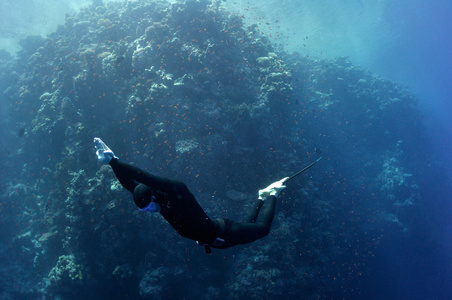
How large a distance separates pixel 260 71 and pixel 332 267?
1261 centimetres

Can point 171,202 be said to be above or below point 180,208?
above

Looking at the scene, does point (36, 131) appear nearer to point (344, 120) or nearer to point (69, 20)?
point (69, 20)

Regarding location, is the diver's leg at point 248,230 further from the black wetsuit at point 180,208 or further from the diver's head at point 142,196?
the diver's head at point 142,196

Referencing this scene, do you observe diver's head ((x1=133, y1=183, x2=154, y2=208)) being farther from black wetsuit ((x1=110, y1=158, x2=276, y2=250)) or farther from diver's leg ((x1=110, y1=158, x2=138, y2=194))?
diver's leg ((x1=110, y1=158, x2=138, y2=194))

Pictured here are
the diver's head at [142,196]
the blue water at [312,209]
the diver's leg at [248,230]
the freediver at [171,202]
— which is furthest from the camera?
the blue water at [312,209]

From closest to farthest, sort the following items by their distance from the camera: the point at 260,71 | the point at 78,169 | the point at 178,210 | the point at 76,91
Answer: the point at 178,210 → the point at 78,169 → the point at 76,91 → the point at 260,71

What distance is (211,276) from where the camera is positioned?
8750mm

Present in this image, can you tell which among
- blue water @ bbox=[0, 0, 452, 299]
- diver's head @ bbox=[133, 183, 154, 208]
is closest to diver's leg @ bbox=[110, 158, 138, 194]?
diver's head @ bbox=[133, 183, 154, 208]

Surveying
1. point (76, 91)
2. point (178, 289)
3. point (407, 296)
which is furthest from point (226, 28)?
point (407, 296)

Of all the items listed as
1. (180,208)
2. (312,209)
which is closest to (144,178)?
(180,208)

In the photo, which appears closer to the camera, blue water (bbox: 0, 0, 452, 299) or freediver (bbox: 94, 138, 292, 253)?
freediver (bbox: 94, 138, 292, 253)

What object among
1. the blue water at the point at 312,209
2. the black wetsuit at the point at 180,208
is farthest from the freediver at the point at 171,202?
the blue water at the point at 312,209

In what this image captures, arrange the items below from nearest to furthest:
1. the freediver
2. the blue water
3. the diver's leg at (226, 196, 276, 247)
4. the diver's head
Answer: the diver's head
the freediver
the diver's leg at (226, 196, 276, 247)
the blue water

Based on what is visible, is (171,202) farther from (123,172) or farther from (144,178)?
(123,172)
